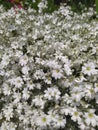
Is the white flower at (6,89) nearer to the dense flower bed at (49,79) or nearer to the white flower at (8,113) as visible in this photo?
the dense flower bed at (49,79)

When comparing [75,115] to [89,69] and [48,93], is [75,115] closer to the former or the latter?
[48,93]

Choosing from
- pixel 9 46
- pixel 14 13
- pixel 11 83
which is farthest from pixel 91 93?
pixel 14 13

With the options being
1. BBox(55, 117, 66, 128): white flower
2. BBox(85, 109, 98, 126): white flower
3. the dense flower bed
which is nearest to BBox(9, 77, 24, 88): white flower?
the dense flower bed

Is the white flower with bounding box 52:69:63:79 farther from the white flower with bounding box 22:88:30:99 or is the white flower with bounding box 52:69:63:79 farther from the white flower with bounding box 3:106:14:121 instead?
the white flower with bounding box 3:106:14:121

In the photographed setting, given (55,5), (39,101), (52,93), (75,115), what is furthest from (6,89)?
(55,5)

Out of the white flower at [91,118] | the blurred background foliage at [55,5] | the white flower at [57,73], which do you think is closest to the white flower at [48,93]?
the white flower at [57,73]

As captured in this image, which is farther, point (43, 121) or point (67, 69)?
point (67, 69)

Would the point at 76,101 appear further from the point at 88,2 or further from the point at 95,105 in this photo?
the point at 88,2
